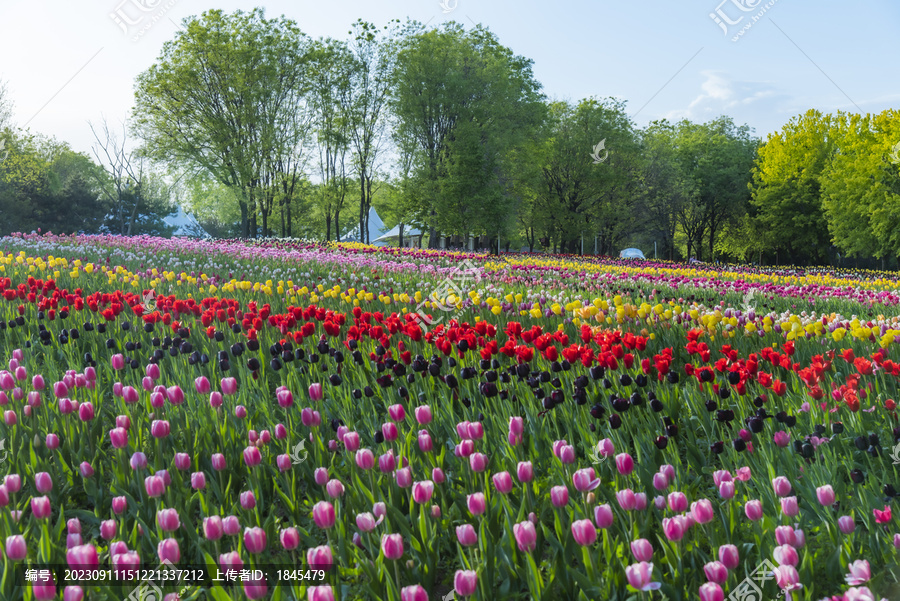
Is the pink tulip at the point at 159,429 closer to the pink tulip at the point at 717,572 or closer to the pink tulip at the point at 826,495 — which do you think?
the pink tulip at the point at 717,572

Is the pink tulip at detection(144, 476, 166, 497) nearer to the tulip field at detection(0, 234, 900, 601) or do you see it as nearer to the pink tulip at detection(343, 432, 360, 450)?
the tulip field at detection(0, 234, 900, 601)

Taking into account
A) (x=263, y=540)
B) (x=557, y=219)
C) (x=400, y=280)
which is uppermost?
(x=557, y=219)

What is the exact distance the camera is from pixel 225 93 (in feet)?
126

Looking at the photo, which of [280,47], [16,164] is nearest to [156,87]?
[280,47]

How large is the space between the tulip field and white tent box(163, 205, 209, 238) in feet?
228

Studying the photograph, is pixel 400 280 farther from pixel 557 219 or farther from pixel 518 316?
pixel 557 219

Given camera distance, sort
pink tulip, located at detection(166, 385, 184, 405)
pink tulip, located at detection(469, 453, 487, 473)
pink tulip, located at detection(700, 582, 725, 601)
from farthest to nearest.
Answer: pink tulip, located at detection(166, 385, 184, 405) → pink tulip, located at detection(469, 453, 487, 473) → pink tulip, located at detection(700, 582, 725, 601)

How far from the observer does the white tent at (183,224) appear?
231 feet

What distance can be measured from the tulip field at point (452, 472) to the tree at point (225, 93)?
35671 mm

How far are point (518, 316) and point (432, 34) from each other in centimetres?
2900

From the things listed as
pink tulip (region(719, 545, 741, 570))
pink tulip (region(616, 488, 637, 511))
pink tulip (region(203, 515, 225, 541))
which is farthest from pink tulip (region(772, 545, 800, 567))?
pink tulip (region(203, 515, 225, 541))

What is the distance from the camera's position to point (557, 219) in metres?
43.5

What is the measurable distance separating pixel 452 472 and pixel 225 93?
1610 inches

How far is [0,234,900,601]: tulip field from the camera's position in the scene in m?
2.15
